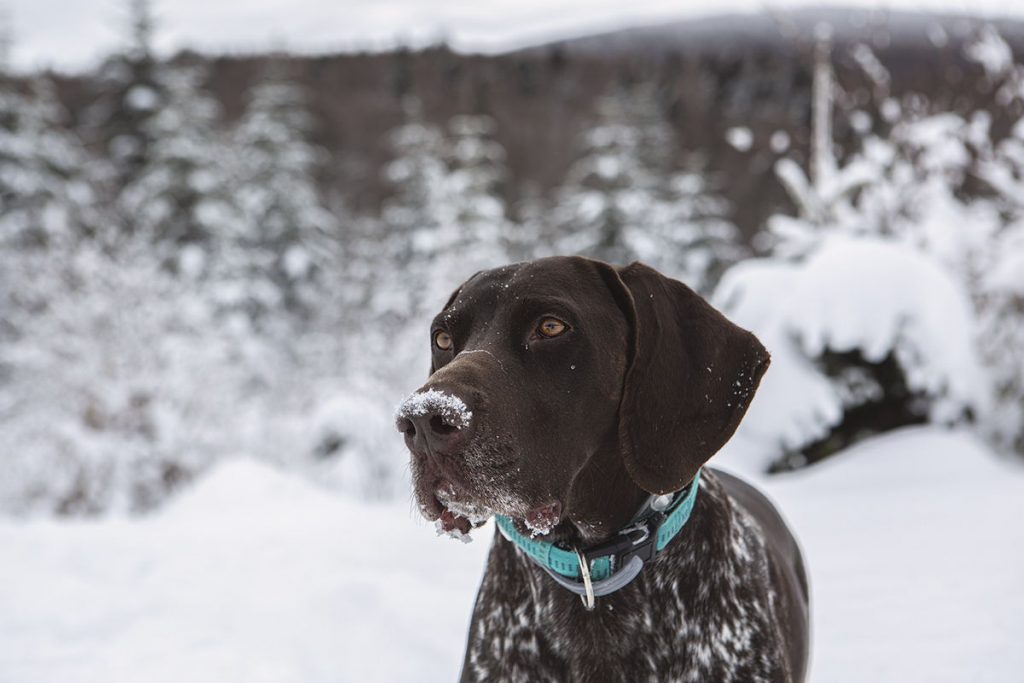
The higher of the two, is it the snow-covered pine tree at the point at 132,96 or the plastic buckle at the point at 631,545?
the snow-covered pine tree at the point at 132,96

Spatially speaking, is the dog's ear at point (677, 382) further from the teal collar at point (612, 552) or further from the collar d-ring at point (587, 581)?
the collar d-ring at point (587, 581)

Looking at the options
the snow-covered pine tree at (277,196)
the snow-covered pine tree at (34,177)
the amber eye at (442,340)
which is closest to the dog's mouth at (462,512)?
the amber eye at (442,340)

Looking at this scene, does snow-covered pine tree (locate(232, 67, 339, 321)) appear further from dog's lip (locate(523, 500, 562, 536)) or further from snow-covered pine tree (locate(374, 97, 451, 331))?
dog's lip (locate(523, 500, 562, 536))

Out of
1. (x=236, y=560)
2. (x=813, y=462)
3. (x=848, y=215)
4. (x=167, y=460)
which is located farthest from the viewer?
(x=167, y=460)

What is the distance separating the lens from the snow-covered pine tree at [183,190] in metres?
22.3

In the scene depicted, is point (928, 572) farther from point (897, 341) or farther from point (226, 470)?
point (226, 470)

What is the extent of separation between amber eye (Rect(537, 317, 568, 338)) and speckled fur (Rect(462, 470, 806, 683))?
0.62 metres

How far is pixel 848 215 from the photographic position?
9789 mm

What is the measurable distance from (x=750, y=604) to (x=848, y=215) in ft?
28.8

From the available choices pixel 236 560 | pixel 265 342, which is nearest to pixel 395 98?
pixel 265 342

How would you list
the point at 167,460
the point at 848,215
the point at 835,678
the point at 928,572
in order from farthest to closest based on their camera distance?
the point at 167,460 → the point at 848,215 → the point at 928,572 → the point at 835,678

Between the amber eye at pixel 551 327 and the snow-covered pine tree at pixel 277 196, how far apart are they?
74.3 ft

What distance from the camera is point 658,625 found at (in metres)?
1.94

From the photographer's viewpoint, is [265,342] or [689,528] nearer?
[689,528]
